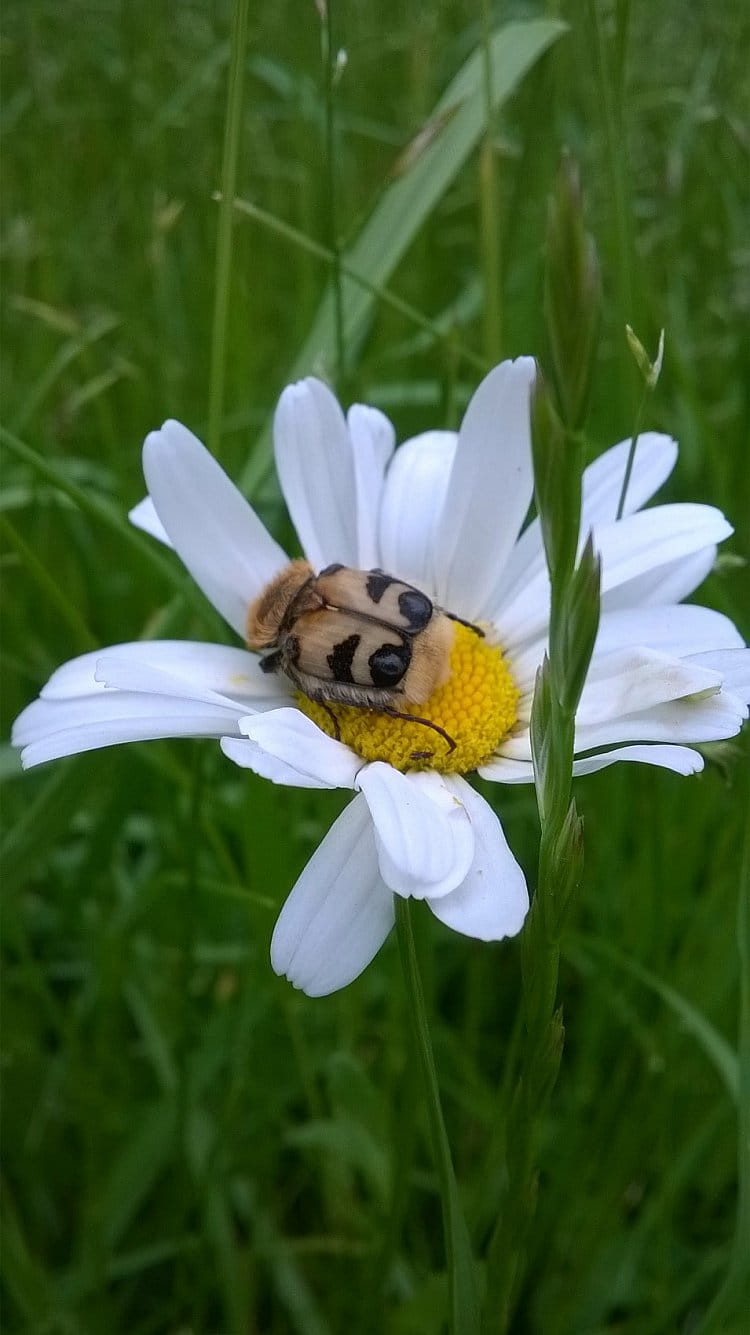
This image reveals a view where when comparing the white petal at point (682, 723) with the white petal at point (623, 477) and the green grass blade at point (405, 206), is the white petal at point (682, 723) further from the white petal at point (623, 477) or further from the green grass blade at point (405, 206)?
the green grass blade at point (405, 206)

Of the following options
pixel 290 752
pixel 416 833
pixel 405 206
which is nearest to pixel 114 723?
pixel 290 752

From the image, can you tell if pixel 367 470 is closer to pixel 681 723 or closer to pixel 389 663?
pixel 389 663

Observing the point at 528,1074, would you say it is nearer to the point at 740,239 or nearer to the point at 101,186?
the point at 740,239

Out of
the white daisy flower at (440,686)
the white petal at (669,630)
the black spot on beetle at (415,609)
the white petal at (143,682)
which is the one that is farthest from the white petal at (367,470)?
the white petal at (143,682)

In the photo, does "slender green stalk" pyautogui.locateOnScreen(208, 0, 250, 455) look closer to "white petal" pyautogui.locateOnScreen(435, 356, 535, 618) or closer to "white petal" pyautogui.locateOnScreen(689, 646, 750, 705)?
"white petal" pyautogui.locateOnScreen(435, 356, 535, 618)

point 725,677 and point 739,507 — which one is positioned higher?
point 739,507

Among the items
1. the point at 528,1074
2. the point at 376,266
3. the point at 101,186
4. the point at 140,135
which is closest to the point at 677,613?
the point at 528,1074
